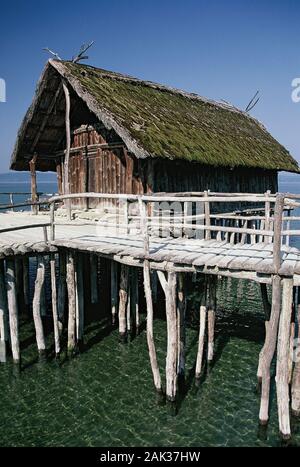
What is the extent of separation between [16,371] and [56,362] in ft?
3.25

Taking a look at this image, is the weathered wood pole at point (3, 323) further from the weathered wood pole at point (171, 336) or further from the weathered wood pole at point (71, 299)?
the weathered wood pole at point (171, 336)

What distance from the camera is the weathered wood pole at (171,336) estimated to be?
7285 mm

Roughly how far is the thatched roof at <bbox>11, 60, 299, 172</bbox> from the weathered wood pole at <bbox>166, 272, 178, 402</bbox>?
546 centimetres

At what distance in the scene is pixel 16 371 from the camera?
9188 millimetres

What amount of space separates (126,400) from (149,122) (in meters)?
9.48

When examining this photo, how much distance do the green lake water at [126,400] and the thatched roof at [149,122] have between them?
6.04m

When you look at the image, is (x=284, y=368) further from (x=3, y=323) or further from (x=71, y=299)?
(x=3, y=323)

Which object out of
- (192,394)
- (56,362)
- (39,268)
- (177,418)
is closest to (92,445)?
(177,418)

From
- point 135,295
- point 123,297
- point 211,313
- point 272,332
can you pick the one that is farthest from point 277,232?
point 135,295

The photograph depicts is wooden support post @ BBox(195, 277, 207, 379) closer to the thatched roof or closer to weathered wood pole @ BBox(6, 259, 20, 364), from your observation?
weathered wood pole @ BBox(6, 259, 20, 364)

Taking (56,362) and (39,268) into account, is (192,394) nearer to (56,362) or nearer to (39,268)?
(56,362)

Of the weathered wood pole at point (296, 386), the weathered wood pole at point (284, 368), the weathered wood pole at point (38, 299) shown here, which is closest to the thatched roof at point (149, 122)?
the weathered wood pole at point (38, 299)

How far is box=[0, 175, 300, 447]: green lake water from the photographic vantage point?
6.98 metres

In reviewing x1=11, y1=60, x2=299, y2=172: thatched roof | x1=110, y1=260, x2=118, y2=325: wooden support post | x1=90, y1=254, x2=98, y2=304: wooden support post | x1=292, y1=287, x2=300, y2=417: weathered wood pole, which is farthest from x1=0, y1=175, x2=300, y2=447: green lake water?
x1=11, y1=60, x2=299, y2=172: thatched roof
